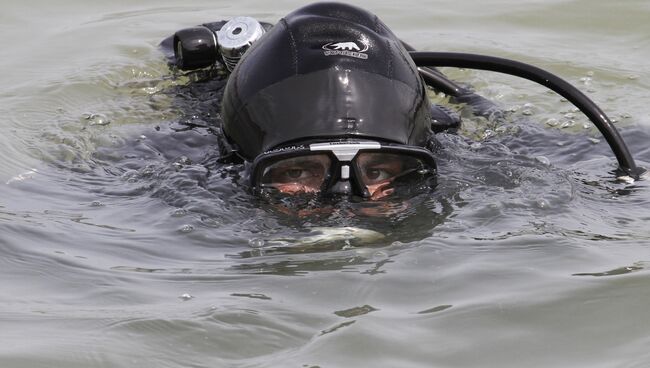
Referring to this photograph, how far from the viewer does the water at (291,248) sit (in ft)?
8.05

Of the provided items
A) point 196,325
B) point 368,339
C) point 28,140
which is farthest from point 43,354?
point 28,140

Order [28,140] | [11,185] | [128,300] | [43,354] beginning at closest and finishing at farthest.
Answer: [43,354]
[128,300]
[11,185]
[28,140]

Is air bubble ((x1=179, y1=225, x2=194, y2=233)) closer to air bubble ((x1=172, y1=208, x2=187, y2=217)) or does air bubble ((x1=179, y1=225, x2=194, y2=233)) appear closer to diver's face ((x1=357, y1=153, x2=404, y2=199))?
air bubble ((x1=172, y1=208, x2=187, y2=217))

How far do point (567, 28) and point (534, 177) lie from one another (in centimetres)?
300

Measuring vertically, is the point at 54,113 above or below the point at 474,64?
below

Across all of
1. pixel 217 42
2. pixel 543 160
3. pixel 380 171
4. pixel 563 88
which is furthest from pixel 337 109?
pixel 217 42

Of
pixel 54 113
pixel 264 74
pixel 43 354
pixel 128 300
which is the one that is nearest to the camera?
pixel 43 354

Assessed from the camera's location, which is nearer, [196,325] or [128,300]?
[196,325]

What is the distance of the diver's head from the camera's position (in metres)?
3.42

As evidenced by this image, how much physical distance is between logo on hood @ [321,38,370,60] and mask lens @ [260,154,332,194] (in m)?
0.41

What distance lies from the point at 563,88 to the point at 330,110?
2.73ft

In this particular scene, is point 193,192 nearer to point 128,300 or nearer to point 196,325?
point 128,300

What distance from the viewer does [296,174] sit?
351 cm

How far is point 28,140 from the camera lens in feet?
15.3
